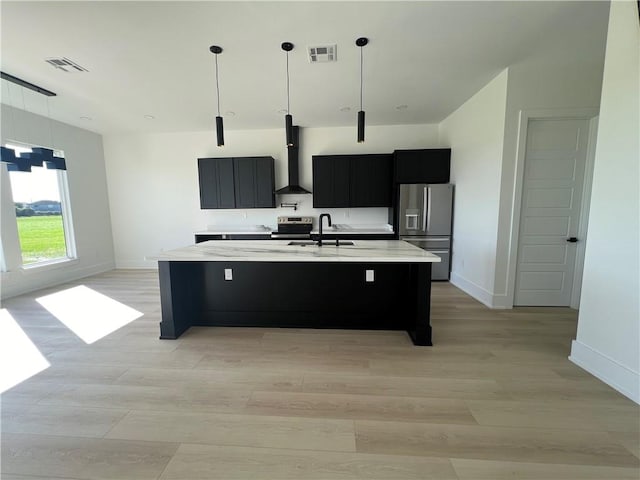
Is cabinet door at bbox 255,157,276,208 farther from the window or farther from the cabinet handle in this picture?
the window

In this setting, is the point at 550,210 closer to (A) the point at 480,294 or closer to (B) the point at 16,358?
(A) the point at 480,294

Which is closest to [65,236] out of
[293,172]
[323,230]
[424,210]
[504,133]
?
[293,172]

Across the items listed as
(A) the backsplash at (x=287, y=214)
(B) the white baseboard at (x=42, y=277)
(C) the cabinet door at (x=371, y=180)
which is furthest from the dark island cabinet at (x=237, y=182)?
(B) the white baseboard at (x=42, y=277)

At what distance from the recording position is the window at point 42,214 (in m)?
3.97

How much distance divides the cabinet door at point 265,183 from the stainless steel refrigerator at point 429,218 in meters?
2.47

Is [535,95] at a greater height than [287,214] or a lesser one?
greater

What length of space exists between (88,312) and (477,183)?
546 cm

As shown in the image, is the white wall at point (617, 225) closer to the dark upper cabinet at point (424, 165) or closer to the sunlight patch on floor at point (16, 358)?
the dark upper cabinet at point (424, 165)

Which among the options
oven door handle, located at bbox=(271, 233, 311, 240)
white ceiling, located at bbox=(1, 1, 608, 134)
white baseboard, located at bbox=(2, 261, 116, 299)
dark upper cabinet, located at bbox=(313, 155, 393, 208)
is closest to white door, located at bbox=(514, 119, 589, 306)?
white ceiling, located at bbox=(1, 1, 608, 134)

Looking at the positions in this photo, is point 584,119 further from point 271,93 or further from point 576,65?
point 271,93

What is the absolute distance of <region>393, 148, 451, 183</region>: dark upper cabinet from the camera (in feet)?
14.7

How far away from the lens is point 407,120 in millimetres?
4742

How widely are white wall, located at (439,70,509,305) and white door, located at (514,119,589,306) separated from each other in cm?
31

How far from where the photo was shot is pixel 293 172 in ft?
16.7
